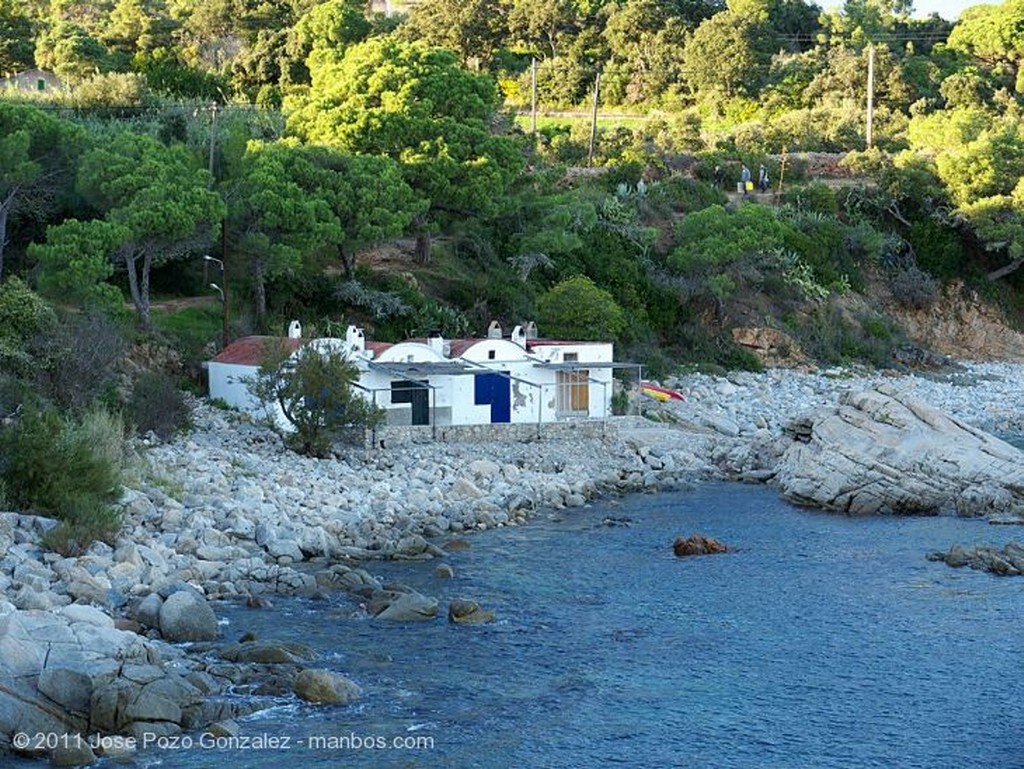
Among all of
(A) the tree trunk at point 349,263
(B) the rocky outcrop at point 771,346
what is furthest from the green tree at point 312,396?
(B) the rocky outcrop at point 771,346

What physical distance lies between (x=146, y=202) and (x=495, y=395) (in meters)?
10.6

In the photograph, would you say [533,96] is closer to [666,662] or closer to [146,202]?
[146,202]

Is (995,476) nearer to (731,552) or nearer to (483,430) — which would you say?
(731,552)

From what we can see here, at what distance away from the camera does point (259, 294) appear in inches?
1638

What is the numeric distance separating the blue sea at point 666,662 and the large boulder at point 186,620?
0.65 metres

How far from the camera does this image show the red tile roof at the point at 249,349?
33.9 meters

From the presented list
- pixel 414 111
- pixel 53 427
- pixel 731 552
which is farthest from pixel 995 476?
pixel 414 111

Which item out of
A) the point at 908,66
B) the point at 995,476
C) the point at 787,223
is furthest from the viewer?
the point at 908,66

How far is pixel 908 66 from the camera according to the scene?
80562 millimetres

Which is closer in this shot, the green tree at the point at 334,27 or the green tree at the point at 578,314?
the green tree at the point at 578,314

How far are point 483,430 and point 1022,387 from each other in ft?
85.1

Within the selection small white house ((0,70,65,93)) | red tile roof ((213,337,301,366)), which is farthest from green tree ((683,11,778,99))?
red tile roof ((213,337,301,366))

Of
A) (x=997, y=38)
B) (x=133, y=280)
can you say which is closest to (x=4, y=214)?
(x=133, y=280)

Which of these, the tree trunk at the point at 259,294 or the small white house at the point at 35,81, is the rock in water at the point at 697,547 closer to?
the tree trunk at the point at 259,294
